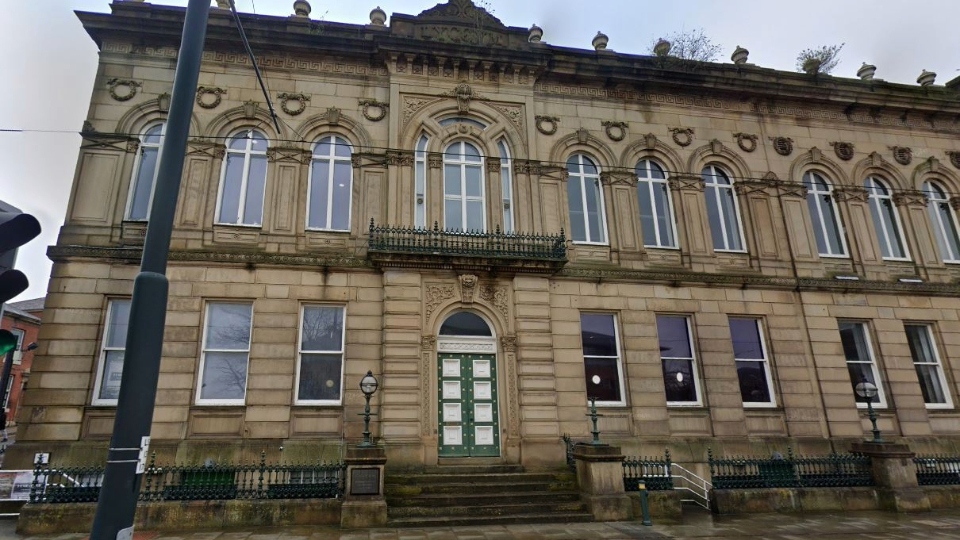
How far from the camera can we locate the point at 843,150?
60.4ft

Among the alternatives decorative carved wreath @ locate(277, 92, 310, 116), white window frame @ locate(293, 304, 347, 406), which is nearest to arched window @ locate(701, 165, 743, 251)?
white window frame @ locate(293, 304, 347, 406)

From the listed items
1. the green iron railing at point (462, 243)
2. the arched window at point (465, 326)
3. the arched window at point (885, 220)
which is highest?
the arched window at point (885, 220)

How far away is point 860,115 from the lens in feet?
62.0

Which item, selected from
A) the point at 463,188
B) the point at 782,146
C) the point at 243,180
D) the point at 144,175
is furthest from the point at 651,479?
the point at 144,175

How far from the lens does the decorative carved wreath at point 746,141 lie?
1777 cm

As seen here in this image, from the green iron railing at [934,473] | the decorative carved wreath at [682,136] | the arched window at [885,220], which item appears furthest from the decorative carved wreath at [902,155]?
Result: the green iron railing at [934,473]

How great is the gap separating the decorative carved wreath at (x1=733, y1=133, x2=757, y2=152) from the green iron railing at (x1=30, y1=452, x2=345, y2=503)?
15.6 m

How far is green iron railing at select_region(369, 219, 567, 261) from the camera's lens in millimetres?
13938

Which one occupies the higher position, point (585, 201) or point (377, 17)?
point (377, 17)

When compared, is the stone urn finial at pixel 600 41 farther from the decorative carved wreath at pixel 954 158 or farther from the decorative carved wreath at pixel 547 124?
the decorative carved wreath at pixel 954 158

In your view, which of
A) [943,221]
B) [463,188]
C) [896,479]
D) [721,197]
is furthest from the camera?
[943,221]

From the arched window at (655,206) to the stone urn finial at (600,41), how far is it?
13.4ft

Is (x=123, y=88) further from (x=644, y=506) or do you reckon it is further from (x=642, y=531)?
(x=642, y=531)

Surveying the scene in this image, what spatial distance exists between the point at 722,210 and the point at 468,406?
10369 millimetres
